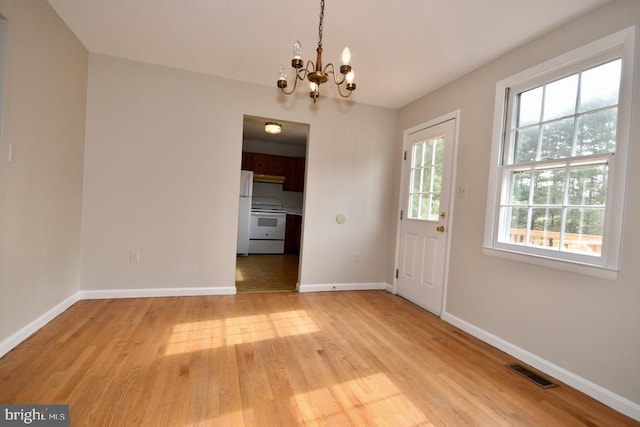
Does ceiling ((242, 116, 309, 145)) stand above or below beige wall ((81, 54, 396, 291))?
above

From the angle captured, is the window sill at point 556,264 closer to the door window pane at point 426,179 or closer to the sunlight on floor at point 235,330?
the door window pane at point 426,179

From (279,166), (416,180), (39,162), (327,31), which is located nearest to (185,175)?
(39,162)

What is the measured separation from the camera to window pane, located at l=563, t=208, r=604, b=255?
1918 millimetres

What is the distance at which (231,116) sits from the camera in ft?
11.4

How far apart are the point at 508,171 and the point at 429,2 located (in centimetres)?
144

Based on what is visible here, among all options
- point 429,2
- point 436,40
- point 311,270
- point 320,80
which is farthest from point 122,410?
point 436,40

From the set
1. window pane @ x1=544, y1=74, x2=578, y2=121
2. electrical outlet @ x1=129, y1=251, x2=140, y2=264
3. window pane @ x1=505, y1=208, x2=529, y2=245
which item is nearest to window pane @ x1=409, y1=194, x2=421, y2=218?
window pane @ x1=505, y1=208, x2=529, y2=245

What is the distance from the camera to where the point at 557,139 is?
2.21m

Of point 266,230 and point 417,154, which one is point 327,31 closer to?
point 417,154

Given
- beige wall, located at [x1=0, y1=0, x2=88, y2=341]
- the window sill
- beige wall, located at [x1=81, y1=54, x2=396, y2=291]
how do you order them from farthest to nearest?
beige wall, located at [x1=81, y1=54, x2=396, y2=291], beige wall, located at [x1=0, y1=0, x2=88, y2=341], the window sill

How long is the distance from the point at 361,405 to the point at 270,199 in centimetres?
569

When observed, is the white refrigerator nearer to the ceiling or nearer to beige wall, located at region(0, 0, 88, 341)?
the ceiling

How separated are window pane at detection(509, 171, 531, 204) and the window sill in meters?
0.42

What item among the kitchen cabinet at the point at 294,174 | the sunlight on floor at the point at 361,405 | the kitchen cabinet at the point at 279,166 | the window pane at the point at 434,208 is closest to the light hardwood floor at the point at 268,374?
the sunlight on floor at the point at 361,405
